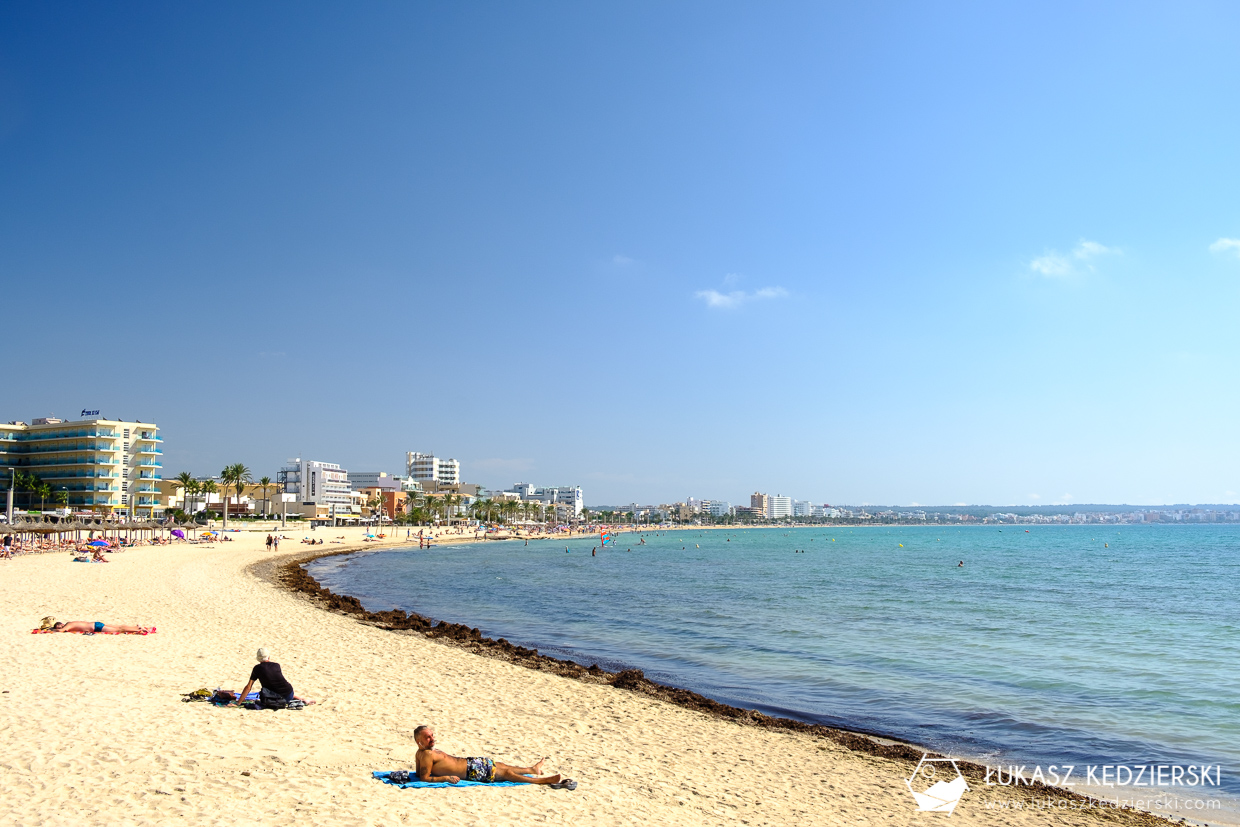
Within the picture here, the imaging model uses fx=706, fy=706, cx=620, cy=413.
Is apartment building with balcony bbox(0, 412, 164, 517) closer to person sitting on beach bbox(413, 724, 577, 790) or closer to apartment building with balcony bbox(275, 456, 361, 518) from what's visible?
apartment building with balcony bbox(275, 456, 361, 518)

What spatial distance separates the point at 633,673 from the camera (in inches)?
584

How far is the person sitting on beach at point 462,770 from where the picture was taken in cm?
727

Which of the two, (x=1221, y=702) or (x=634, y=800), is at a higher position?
(x=634, y=800)

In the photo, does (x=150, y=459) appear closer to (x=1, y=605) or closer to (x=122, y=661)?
(x=1, y=605)

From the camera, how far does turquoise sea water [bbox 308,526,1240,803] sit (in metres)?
12.3

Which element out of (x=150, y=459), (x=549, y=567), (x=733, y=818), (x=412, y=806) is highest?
(x=150, y=459)

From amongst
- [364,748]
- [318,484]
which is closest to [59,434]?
[318,484]

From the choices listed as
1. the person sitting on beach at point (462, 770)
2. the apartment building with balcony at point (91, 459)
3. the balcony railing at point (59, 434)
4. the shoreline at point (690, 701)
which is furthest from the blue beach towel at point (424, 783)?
the balcony railing at point (59, 434)

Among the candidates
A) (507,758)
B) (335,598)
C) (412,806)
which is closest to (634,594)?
(335,598)

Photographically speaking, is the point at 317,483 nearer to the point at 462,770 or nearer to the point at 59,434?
the point at 59,434

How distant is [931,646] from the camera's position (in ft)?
65.4

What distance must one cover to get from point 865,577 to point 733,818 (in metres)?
42.0
